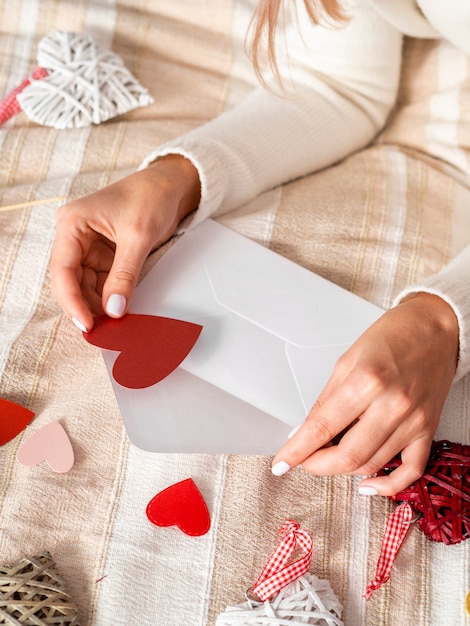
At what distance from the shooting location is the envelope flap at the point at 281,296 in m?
0.81

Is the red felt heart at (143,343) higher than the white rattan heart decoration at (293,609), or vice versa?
the red felt heart at (143,343)

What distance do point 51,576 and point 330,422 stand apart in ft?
0.92

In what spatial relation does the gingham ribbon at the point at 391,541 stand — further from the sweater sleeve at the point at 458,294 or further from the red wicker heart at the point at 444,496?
the sweater sleeve at the point at 458,294

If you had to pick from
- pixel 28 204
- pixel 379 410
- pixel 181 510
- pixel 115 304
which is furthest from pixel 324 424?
pixel 28 204

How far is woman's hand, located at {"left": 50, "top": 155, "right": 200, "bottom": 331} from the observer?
79 centimetres

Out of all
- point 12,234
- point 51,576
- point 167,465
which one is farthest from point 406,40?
point 51,576

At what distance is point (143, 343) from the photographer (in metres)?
0.78

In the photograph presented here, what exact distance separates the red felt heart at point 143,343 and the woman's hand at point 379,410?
0.54ft

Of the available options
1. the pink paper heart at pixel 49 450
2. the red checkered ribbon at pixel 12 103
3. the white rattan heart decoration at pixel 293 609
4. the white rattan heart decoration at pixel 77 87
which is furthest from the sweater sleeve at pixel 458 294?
the red checkered ribbon at pixel 12 103

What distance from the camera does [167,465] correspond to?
0.72 metres

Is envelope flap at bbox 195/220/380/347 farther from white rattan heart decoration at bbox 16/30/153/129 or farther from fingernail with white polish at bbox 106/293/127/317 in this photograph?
white rattan heart decoration at bbox 16/30/153/129

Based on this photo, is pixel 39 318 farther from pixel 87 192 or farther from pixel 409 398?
pixel 409 398

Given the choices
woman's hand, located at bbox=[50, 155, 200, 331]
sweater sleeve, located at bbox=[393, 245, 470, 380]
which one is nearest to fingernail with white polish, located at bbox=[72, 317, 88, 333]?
woman's hand, located at bbox=[50, 155, 200, 331]

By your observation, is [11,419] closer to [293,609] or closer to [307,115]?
[293,609]
